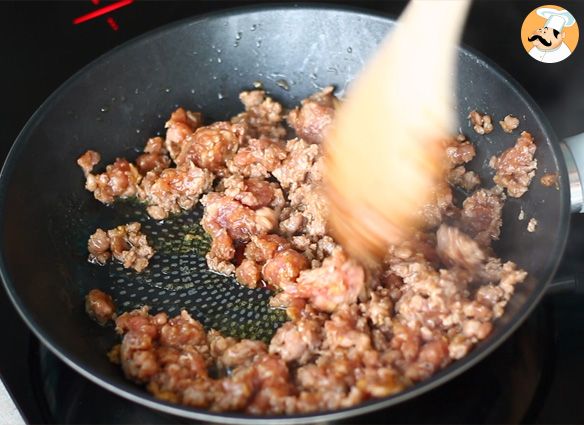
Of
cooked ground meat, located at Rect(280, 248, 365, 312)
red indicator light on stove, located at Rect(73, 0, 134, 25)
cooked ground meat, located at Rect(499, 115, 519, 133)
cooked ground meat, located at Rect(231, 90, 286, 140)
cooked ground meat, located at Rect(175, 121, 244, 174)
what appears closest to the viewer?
cooked ground meat, located at Rect(280, 248, 365, 312)

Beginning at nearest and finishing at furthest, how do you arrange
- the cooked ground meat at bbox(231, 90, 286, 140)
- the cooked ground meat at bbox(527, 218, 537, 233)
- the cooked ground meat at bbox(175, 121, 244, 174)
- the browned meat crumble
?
the browned meat crumble
the cooked ground meat at bbox(527, 218, 537, 233)
the cooked ground meat at bbox(175, 121, 244, 174)
the cooked ground meat at bbox(231, 90, 286, 140)

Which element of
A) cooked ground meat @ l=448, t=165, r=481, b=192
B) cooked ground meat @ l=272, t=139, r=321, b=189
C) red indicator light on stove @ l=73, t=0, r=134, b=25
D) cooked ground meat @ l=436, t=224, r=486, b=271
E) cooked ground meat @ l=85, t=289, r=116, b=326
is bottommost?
cooked ground meat @ l=85, t=289, r=116, b=326

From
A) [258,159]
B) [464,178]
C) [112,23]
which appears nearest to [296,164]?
[258,159]

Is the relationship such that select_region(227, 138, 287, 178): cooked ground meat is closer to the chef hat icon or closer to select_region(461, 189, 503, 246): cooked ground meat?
select_region(461, 189, 503, 246): cooked ground meat

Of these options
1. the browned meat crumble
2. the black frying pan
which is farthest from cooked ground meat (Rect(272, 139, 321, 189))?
the black frying pan

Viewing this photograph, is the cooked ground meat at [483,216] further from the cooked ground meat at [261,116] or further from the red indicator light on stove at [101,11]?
the red indicator light on stove at [101,11]

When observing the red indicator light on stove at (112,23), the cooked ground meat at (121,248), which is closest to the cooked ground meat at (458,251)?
the cooked ground meat at (121,248)
